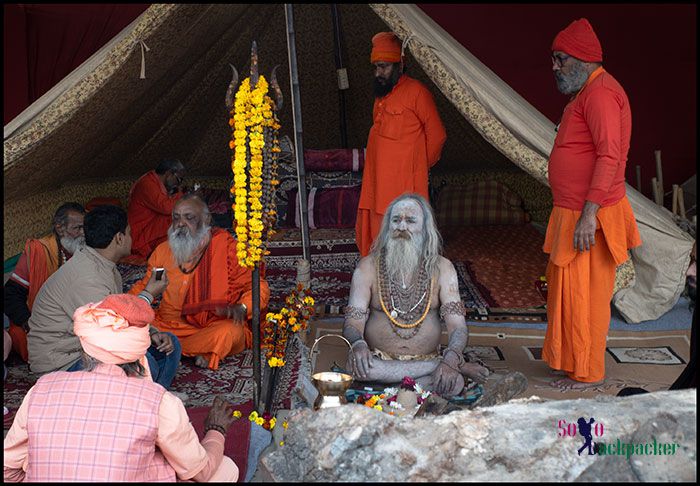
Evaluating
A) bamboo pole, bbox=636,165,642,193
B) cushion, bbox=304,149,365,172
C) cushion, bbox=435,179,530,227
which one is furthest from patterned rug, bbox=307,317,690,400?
bamboo pole, bbox=636,165,642,193

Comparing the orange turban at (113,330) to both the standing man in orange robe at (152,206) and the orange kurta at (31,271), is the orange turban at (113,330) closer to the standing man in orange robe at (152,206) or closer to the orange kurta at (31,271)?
the orange kurta at (31,271)

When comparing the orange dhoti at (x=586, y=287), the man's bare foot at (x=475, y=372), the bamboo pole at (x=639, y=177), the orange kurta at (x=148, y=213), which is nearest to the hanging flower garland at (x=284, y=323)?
the man's bare foot at (x=475, y=372)

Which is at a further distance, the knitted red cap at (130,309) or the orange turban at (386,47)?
the orange turban at (386,47)

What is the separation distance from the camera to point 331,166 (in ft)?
26.8

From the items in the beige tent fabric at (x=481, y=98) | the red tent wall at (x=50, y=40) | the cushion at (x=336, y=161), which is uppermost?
the red tent wall at (x=50, y=40)

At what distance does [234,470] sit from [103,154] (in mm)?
5211

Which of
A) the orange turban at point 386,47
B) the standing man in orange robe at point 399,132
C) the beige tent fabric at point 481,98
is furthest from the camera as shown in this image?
the standing man in orange robe at point 399,132

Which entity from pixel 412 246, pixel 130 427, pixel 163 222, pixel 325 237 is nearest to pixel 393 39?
pixel 412 246

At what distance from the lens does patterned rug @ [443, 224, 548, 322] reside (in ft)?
19.5

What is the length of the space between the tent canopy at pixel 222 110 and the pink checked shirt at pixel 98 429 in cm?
258

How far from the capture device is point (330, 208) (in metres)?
7.91

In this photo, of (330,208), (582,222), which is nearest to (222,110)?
(330,208)

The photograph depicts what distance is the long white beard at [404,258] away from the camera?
4.53 metres

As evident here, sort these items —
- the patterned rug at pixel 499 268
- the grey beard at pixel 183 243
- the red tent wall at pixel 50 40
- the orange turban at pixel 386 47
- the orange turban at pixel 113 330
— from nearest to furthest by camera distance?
the orange turban at pixel 113 330
the grey beard at pixel 183 243
the orange turban at pixel 386 47
the patterned rug at pixel 499 268
the red tent wall at pixel 50 40
